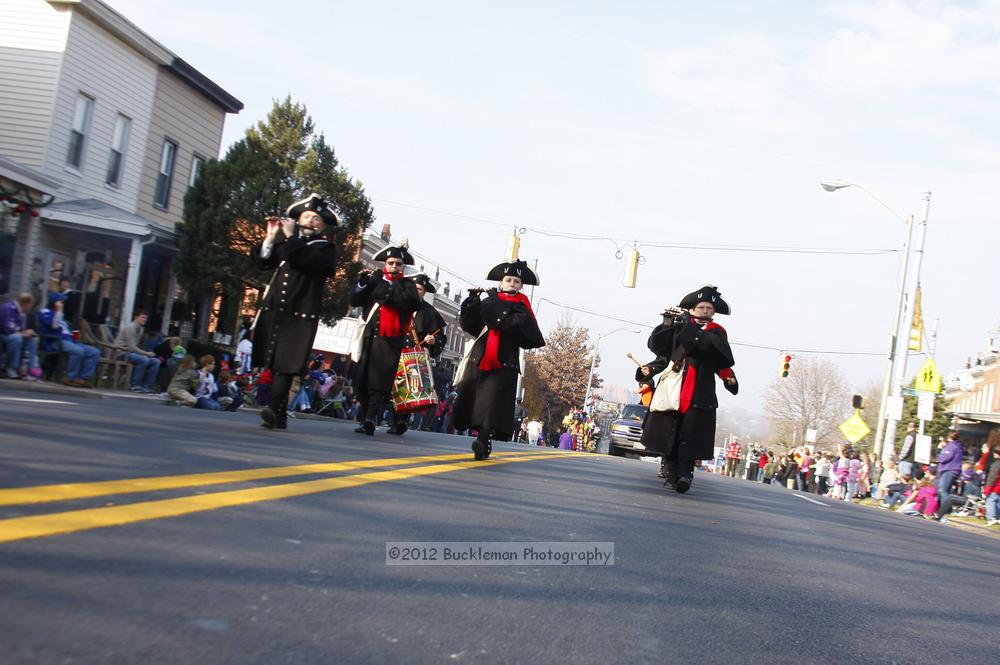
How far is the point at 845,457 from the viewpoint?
95.8 ft

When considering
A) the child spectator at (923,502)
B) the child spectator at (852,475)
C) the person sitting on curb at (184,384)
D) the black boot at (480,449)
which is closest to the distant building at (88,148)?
the person sitting on curb at (184,384)

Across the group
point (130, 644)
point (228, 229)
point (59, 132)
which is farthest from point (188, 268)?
point (130, 644)

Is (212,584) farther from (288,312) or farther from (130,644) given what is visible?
(288,312)

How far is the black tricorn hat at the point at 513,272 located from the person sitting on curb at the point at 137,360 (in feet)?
28.8

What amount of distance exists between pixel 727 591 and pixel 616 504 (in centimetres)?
312

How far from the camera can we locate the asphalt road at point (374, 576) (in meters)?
2.76

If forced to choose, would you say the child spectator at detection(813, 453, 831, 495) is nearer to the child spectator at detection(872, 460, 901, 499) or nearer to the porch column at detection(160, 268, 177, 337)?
the child spectator at detection(872, 460, 901, 499)

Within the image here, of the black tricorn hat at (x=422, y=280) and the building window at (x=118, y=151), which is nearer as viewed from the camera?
the black tricorn hat at (x=422, y=280)

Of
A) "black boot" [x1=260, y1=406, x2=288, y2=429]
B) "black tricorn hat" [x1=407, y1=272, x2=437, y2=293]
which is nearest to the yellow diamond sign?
"black tricorn hat" [x1=407, y1=272, x2=437, y2=293]

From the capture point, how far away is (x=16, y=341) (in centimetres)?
1423

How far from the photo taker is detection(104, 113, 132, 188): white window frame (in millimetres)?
24484

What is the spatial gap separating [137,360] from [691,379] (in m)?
10.4

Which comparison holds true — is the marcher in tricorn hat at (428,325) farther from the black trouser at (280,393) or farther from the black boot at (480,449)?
the black trouser at (280,393)

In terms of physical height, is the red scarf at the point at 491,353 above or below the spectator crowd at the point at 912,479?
above
